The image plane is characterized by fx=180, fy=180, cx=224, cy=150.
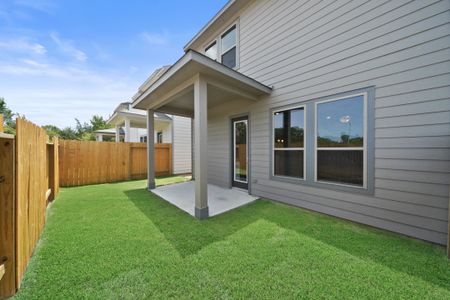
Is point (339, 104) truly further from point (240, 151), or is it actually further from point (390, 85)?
point (240, 151)

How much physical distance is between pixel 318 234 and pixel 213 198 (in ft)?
9.43

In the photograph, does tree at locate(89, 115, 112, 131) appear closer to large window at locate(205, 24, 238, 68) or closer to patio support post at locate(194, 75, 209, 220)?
large window at locate(205, 24, 238, 68)

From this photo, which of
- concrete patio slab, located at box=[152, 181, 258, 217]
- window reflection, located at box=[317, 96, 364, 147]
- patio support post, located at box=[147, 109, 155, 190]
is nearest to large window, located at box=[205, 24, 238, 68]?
patio support post, located at box=[147, 109, 155, 190]

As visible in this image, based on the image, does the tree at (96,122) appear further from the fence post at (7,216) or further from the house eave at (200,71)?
the fence post at (7,216)

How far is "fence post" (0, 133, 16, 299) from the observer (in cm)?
176

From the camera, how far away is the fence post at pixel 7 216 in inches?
69.4

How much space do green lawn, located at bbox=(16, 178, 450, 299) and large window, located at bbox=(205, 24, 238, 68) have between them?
539 centimetres

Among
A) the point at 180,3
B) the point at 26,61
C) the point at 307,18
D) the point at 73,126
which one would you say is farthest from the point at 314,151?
the point at 73,126

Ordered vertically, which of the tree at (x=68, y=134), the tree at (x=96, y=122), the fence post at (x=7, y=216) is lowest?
the fence post at (x=7, y=216)

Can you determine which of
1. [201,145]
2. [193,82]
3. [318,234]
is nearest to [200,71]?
[193,82]

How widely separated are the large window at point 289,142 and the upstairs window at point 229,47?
2.87m

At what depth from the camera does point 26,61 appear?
8227mm

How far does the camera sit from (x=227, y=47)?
21.4 ft

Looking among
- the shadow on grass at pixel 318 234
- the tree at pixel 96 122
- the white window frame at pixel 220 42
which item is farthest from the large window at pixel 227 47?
the tree at pixel 96 122
